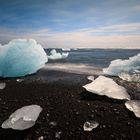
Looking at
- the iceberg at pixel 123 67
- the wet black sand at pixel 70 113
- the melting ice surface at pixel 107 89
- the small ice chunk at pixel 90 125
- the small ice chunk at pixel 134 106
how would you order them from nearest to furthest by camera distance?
the wet black sand at pixel 70 113, the small ice chunk at pixel 90 125, the small ice chunk at pixel 134 106, the melting ice surface at pixel 107 89, the iceberg at pixel 123 67

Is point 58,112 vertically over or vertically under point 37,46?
under

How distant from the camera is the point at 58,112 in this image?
416 cm

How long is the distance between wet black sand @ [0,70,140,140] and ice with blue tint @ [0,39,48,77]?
88.3 inches

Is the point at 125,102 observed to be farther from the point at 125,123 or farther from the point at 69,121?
the point at 69,121

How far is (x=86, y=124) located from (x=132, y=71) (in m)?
5.38

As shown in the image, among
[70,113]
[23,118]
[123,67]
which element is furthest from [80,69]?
[23,118]

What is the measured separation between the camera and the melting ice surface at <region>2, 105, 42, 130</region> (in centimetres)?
366

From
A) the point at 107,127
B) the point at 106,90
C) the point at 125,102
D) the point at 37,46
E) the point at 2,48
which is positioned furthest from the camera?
the point at 37,46

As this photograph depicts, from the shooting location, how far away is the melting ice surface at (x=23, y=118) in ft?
12.0

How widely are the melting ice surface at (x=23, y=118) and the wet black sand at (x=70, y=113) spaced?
3.3 inches

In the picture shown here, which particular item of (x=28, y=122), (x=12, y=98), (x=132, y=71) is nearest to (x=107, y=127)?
(x=28, y=122)

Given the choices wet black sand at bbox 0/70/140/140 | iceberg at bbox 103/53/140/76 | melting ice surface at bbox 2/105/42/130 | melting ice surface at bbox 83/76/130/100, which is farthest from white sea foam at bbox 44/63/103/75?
melting ice surface at bbox 2/105/42/130

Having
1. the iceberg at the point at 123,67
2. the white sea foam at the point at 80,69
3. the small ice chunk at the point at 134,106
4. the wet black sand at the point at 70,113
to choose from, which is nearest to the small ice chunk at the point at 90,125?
the wet black sand at the point at 70,113

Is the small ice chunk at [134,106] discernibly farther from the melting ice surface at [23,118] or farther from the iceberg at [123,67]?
the iceberg at [123,67]
